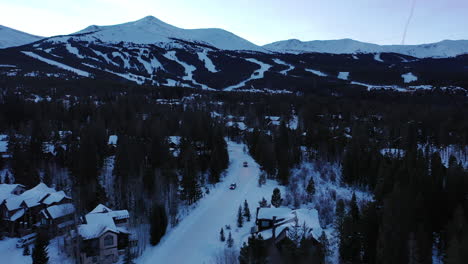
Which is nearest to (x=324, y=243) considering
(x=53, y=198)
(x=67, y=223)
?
(x=67, y=223)

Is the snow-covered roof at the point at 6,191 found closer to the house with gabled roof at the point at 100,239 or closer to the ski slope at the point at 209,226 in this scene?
the house with gabled roof at the point at 100,239

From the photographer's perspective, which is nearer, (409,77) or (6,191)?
(6,191)

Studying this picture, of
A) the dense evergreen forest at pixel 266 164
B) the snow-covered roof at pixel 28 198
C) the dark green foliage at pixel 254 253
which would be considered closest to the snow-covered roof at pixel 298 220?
the dense evergreen forest at pixel 266 164

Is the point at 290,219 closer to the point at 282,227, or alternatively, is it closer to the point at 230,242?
the point at 282,227

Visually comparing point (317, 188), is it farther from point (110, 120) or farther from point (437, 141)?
point (110, 120)

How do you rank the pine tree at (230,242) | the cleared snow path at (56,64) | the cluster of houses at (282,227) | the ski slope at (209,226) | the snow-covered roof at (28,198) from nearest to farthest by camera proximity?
the cluster of houses at (282,227)
the ski slope at (209,226)
the pine tree at (230,242)
the snow-covered roof at (28,198)
the cleared snow path at (56,64)

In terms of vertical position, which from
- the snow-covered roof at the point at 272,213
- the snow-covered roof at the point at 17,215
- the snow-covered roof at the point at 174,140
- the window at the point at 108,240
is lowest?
the window at the point at 108,240
